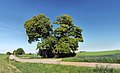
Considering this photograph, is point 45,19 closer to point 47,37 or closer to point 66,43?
point 47,37

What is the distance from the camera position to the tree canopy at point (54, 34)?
59.1 metres

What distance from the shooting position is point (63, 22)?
62.0m

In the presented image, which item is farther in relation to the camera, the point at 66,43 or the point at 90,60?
the point at 66,43

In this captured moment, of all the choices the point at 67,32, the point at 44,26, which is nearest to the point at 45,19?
the point at 44,26

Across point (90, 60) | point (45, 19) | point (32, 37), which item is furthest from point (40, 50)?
point (90, 60)

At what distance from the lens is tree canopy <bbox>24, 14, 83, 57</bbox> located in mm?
59062

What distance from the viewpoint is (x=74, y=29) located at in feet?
202

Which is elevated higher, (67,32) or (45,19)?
(45,19)

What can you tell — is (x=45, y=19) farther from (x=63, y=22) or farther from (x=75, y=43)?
(x=75, y=43)

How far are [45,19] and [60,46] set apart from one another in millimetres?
9857

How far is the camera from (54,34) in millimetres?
63438

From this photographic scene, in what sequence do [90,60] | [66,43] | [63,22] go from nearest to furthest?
1. [90,60]
2. [66,43]
3. [63,22]

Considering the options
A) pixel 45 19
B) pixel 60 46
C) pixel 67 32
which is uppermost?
pixel 45 19

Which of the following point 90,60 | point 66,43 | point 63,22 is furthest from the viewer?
point 63,22
